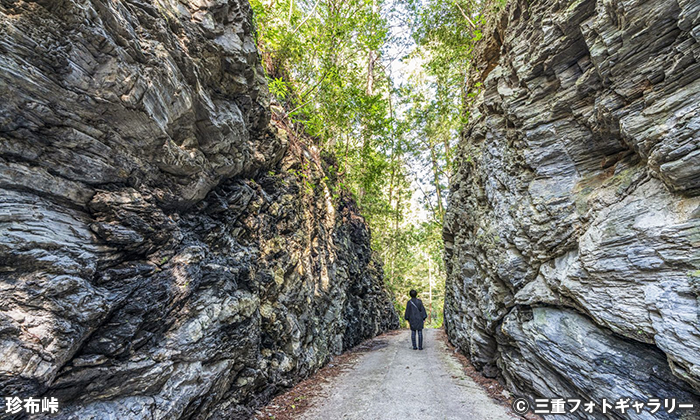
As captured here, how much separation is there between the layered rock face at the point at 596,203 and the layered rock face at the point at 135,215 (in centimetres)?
584

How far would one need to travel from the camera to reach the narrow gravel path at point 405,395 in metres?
5.25

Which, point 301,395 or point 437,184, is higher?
point 437,184

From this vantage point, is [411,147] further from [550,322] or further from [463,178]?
[550,322]

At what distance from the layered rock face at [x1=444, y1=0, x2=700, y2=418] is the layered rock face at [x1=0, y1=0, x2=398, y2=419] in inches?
230

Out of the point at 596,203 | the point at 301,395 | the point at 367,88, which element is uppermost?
the point at 367,88

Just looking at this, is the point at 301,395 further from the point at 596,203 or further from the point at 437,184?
the point at 437,184

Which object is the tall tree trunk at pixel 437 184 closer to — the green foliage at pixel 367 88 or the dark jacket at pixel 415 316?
the green foliage at pixel 367 88

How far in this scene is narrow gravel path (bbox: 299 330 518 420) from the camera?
5.25m

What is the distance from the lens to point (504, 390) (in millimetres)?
6316

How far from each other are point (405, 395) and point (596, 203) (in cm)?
555

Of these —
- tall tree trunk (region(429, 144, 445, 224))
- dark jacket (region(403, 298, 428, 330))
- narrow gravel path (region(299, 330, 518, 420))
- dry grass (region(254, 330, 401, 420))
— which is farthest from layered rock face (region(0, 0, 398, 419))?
tall tree trunk (region(429, 144, 445, 224))

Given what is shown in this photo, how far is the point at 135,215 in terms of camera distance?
4.11 m

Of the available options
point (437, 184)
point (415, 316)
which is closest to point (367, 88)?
point (437, 184)

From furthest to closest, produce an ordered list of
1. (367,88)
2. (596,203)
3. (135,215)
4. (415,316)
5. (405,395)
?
1. (367,88)
2. (415,316)
3. (405,395)
4. (596,203)
5. (135,215)
